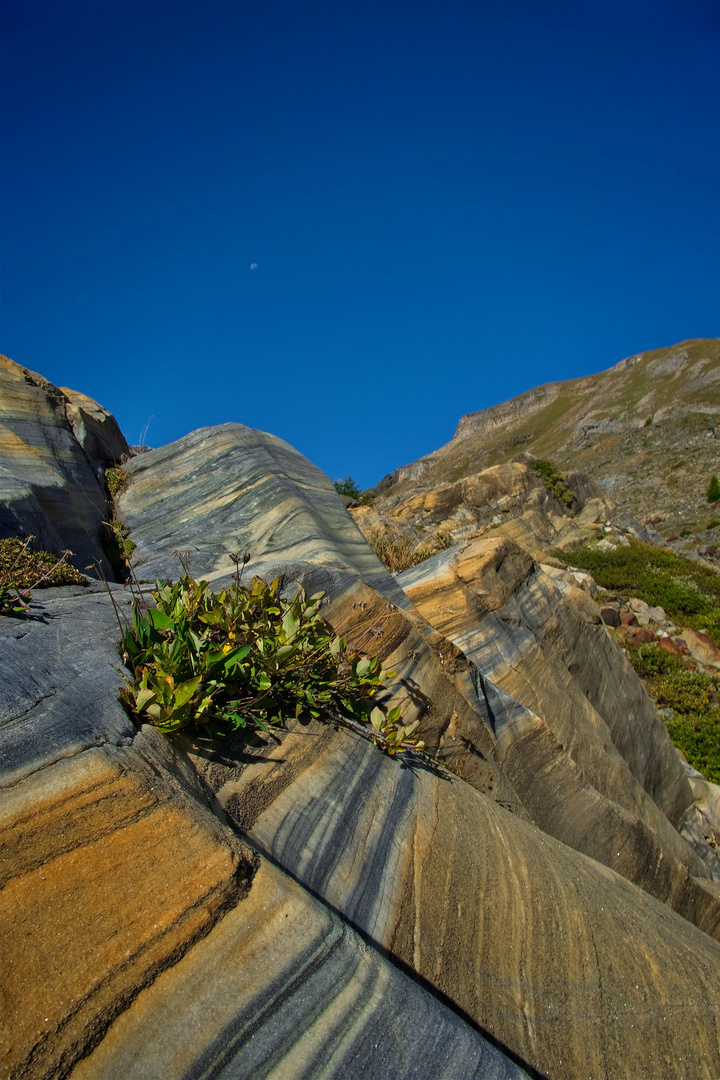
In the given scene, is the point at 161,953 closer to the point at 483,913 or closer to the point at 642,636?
the point at 483,913

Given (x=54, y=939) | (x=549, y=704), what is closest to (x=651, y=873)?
(x=549, y=704)

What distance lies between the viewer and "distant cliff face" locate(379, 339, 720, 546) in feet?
151

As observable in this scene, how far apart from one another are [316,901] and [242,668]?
1258mm

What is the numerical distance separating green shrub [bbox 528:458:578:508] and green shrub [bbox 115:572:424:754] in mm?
30168

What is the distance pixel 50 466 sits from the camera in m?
7.10

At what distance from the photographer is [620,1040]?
3.09 metres

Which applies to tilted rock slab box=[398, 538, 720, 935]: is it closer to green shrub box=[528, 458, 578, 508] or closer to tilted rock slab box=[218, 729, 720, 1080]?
tilted rock slab box=[218, 729, 720, 1080]

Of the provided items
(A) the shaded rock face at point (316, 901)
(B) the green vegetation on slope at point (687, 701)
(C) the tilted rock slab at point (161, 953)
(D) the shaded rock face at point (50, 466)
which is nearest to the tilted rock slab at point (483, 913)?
(A) the shaded rock face at point (316, 901)

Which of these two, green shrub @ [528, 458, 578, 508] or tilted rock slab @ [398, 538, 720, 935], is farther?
green shrub @ [528, 458, 578, 508]

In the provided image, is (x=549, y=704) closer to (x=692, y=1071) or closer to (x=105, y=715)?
(x=692, y=1071)

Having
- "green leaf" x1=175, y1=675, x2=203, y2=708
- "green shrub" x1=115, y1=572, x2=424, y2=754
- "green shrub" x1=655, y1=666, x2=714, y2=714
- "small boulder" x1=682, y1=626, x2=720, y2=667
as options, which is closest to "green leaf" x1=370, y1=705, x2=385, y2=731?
"green shrub" x1=115, y1=572, x2=424, y2=754

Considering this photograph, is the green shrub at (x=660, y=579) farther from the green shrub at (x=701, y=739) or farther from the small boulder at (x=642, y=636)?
the green shrub at (x=701, y=739)

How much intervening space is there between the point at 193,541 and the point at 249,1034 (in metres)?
5.61

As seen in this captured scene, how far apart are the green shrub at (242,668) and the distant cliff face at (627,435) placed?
34.0 metres
